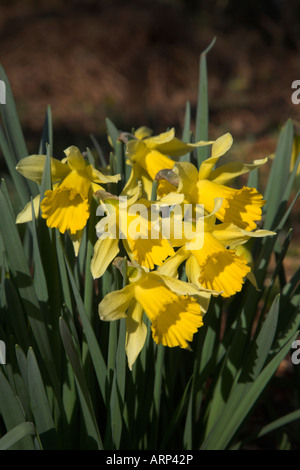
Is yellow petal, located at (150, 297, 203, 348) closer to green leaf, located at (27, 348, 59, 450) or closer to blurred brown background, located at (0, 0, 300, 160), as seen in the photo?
green leaf, located at (27, 348, 59, 450)

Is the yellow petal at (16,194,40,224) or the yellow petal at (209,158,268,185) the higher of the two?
the yellow petal at (209,158,268,185)

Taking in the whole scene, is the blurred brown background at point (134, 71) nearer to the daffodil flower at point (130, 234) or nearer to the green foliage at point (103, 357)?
the green foliage at point (103, 357)

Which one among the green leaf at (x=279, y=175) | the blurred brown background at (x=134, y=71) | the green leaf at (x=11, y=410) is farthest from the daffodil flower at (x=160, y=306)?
the blurred brown background at (x=134, y=71)

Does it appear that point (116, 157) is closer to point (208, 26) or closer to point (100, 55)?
point (100, 55)

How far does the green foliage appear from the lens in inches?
41.9

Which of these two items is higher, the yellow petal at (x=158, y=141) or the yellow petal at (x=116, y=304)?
the yellow petal at (x=158, y=141)

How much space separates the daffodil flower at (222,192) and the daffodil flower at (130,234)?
88 mm

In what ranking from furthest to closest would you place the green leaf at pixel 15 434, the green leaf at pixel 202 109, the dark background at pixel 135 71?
1. the dark background at pixel 135 71
2. the green leaf at pixel 202 109
3. the green leaf at pixel 15 434

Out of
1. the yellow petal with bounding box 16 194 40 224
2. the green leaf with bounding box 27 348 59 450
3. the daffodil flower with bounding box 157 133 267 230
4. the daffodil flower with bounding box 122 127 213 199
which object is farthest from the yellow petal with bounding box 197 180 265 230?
the green leaf with bounding box 27 348 59 450

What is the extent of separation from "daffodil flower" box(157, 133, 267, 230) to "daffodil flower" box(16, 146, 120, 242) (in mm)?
149

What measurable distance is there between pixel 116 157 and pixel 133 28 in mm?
5974

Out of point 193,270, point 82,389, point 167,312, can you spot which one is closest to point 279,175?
point 193,270

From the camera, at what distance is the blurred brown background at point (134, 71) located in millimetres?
5238

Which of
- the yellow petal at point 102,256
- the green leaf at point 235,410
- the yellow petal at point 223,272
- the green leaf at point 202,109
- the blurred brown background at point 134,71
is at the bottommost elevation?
the green leaf at point 235,410
